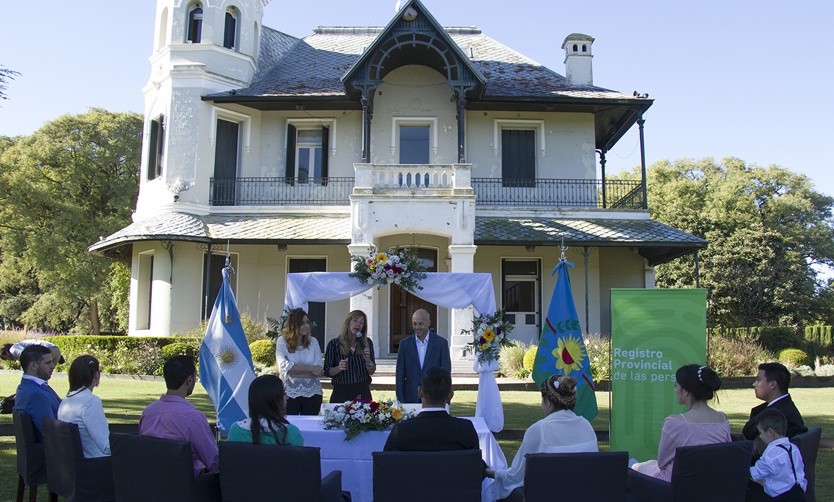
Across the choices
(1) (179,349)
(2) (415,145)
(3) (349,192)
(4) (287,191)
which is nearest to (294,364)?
(1) (179,349)

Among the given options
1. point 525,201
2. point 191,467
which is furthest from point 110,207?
point 191,467

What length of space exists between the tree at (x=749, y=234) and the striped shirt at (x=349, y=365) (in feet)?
94.0

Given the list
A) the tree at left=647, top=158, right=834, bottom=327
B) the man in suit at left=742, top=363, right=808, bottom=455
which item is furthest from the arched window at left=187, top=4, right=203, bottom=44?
the tree at left=647, top=158, right=834, bottom=327

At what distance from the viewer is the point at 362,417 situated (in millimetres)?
5898

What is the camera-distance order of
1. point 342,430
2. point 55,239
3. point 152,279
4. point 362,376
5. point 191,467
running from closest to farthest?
point 191,467 < point 342,430 < point 362,376 < point 152,279 < point 55,239

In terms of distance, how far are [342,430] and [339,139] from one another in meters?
16.3

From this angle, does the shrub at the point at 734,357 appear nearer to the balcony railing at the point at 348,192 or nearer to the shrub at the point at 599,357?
the shrub at the point at 599,357

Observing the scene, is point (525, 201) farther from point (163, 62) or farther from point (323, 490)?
point (323, 490)

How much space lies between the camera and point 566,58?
2252cm

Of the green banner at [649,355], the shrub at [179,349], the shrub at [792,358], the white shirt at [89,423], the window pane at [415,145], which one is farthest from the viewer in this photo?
the window pane at [415,145]

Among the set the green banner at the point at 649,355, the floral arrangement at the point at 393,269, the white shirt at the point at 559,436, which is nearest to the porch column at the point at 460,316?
the floral arrangement at the point at 393,269

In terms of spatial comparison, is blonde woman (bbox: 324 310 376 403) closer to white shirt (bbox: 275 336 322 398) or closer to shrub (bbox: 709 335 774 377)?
white shirt (bbox: 275 336 322 398)

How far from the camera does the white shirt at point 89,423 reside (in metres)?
5.42

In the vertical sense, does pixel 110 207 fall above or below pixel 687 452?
above
